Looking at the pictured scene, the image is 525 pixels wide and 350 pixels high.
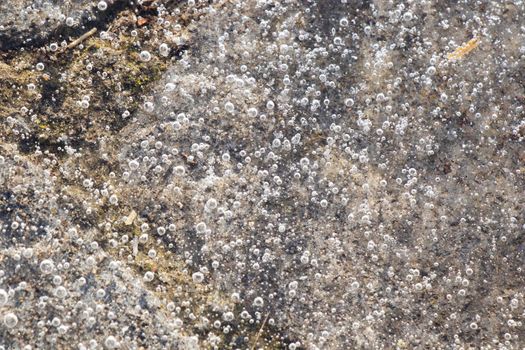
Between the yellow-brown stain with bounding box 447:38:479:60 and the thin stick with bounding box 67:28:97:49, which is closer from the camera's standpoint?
the thin stick with bounding box 67:28:97:49

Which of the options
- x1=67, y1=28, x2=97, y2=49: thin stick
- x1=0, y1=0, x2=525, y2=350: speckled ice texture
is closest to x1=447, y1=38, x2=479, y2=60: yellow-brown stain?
x1=0, y1=0, x2=525, y2=350: speckled ice texture

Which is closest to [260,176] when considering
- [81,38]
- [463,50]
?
[81,38]

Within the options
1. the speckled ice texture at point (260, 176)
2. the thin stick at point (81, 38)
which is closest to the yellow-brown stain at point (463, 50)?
the speckled ice texture at point (260, 176)

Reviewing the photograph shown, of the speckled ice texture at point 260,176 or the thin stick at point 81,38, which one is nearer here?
the speckled ice texture at point 260,176

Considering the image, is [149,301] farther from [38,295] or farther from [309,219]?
[309,219]

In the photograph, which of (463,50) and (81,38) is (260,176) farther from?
(463,50)

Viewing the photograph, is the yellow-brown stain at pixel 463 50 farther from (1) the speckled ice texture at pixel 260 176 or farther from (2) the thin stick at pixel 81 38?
(2) the thin stick at pixel 81 38

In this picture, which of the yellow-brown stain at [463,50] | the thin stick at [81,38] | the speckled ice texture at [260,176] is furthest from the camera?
the yellow-brown stain at [463,50]

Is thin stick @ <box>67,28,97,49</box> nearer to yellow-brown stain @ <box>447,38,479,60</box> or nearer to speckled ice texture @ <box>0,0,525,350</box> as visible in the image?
speckled ice texture @ <box>0,0,525,350</box>
